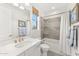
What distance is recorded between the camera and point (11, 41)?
1443 mm

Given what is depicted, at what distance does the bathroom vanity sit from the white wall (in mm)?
135

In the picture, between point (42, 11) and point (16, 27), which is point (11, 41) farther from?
point (42, 11)

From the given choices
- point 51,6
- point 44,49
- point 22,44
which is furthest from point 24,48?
point 51,6

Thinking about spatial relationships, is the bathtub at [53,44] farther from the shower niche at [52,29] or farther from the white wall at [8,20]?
the white wall at [8,20]

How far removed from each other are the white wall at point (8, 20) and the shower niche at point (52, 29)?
347 millimetres

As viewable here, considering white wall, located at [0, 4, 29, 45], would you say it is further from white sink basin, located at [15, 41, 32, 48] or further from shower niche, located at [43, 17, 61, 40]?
shower niche, located at [43, 17, 61, 40]

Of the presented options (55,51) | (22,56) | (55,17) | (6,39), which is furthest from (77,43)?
(6,39)

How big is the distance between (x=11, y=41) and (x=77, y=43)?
92cm

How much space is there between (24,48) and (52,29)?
48 centimetres

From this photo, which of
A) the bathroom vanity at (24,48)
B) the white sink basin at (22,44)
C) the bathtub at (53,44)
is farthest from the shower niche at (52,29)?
the white sink basin at (22,44)

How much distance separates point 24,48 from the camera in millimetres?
1434

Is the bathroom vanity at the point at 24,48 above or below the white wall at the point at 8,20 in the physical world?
below

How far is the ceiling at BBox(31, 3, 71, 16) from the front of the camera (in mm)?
1428

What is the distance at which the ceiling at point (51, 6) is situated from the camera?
1.43m
